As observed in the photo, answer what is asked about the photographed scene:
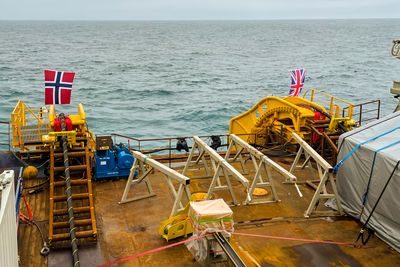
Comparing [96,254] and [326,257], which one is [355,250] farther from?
[96,254]

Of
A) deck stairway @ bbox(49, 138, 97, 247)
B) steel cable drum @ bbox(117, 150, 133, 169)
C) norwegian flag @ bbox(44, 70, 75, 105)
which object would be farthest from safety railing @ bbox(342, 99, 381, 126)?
deck stairway @ bbox(49, 138, 97, 247)

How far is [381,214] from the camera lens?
452 inches

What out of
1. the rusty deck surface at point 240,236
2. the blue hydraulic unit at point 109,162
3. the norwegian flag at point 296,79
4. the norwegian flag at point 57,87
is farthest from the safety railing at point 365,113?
the norwegian flag at point 57,87

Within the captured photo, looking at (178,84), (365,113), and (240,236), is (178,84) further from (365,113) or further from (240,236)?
(240,236)

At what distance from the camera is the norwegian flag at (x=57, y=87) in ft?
51.1

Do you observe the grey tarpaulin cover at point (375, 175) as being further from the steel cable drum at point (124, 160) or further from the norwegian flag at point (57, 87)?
the norwegian flag at point (57, 87)

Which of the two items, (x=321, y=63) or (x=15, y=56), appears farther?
(x=15, y=56)

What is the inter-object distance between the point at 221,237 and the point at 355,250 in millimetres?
3980

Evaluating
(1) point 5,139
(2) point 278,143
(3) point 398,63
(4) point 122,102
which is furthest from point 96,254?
(3) point 398,63

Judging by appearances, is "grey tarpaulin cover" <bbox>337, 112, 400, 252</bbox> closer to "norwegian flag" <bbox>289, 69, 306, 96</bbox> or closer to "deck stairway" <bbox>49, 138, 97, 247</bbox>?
"deck stairway" <bbox>49, 138, 97, 247</bbox>

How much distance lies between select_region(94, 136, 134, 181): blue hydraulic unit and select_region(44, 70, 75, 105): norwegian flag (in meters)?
2.13

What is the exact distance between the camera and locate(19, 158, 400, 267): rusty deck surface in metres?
10.3

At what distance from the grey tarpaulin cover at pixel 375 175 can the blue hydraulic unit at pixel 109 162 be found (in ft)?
22.7

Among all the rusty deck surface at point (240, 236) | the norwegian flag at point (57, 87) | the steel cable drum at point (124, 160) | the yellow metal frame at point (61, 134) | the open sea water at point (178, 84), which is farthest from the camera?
the open sea water at point (178, 84)
